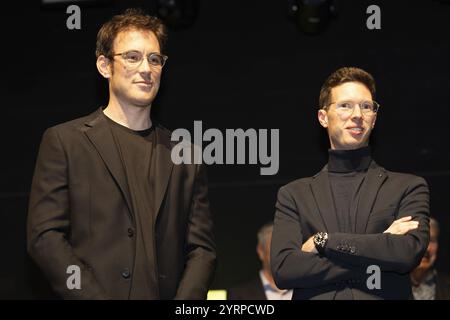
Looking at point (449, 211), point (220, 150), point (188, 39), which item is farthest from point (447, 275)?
A: point (188, 39)

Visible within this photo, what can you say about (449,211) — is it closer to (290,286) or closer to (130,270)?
(290,286)

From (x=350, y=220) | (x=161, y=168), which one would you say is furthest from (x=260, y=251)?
(x=161, y=168)

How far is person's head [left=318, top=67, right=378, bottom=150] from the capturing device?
5020mm

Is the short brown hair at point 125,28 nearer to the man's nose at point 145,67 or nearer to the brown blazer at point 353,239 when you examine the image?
the man's nose at point 145,67

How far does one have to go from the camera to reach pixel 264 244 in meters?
7.74

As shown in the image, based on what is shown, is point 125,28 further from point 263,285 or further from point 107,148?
point 263,285

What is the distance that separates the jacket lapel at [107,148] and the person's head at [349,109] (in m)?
1.21

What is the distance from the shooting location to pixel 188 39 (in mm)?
7523

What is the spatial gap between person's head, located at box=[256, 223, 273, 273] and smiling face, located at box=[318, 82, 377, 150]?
2.68 m

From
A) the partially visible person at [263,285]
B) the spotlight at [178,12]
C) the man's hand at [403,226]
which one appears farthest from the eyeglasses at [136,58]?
the partially visible person at [263,285]

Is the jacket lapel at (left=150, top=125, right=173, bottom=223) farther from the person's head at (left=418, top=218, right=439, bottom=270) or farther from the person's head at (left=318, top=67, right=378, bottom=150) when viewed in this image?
the person's head at (left=418, top=218, right=439, bottom=270)

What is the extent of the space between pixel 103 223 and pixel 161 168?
41 centimetres

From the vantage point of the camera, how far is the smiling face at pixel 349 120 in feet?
16.5
